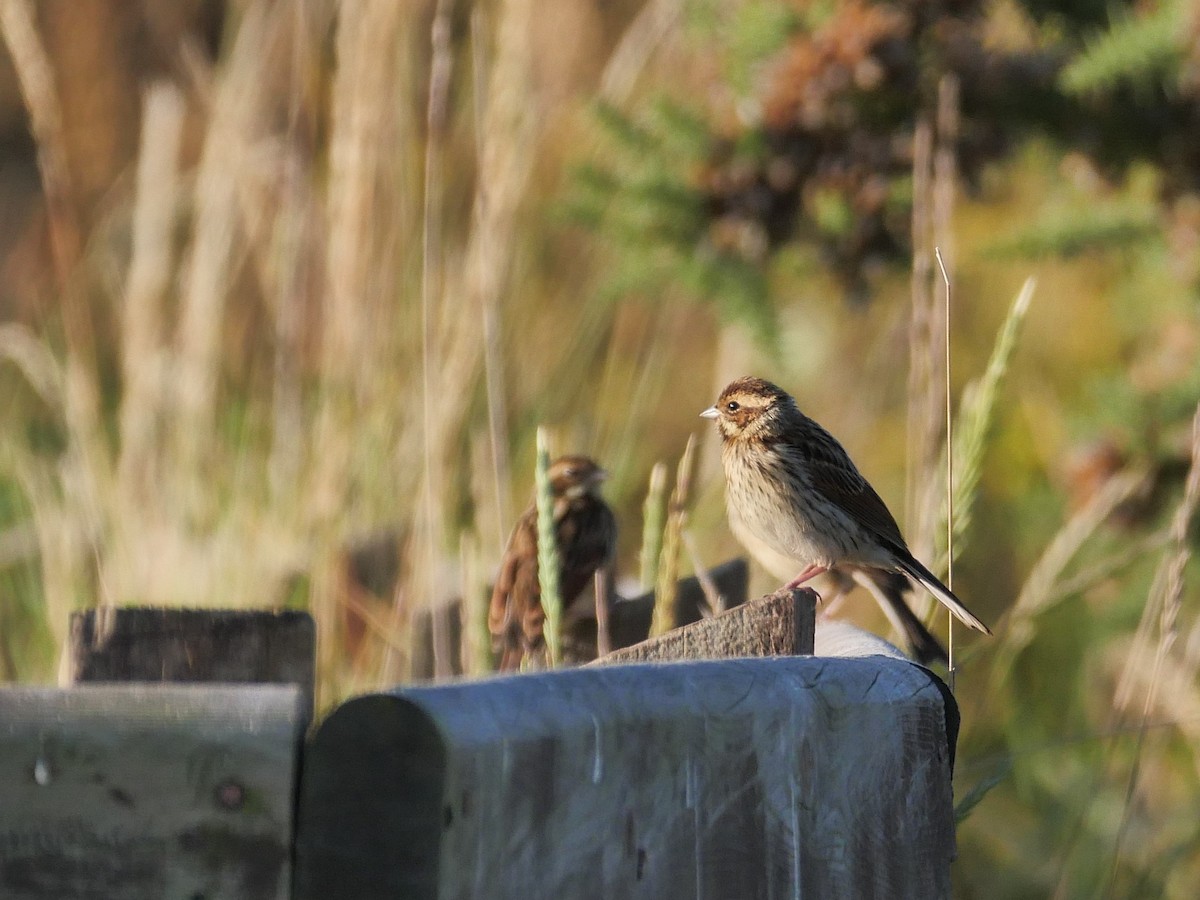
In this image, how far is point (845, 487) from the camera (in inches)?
109

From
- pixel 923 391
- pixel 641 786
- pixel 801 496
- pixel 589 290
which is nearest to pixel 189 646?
pixel 641 786

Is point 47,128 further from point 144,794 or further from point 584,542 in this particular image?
point 144,794

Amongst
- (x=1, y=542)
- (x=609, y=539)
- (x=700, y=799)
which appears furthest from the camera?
(x=1, y=542)

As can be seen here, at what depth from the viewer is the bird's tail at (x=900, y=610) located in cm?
242

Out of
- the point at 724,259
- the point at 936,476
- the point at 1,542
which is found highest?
the point at 724,259

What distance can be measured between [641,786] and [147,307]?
2274mm

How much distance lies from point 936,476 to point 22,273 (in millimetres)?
5359

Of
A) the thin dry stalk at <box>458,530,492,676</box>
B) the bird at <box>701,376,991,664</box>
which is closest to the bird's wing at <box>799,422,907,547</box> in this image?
the bird at <box>701,376,991,664</box>

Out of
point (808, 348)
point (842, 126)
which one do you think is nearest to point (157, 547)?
point (842, 126)

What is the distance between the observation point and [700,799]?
124 centimetres

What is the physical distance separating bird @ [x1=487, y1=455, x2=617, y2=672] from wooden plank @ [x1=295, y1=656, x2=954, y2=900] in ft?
2.48

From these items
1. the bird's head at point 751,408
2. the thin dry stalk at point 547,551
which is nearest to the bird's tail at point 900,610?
the bird's head at point 751,408

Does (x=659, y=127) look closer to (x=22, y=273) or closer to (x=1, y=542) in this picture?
(x=1, y=542)

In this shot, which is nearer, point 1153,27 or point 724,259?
point 1153,27
